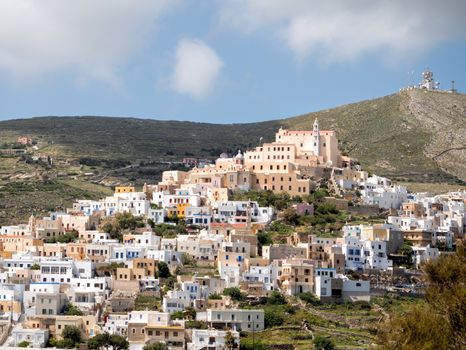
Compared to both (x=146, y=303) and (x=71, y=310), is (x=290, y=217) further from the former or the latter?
(x=71, y=310)

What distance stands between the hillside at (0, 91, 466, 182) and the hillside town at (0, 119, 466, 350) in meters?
25.5

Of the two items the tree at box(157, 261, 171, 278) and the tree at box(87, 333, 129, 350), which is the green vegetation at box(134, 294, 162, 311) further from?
the tree at box(87, 333, 129, 350)

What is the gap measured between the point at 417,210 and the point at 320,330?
2011cm

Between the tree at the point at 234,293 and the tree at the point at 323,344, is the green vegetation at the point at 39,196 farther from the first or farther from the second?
the tree at the point at 323,344

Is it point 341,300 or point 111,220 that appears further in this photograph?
point 111,220

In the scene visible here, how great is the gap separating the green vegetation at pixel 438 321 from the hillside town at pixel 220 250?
19134 mm

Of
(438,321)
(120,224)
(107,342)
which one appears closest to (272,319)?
(107,342)

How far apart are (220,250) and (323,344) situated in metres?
11.6

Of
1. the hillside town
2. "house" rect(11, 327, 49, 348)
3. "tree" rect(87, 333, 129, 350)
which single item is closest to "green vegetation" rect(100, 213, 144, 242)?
the hillside town

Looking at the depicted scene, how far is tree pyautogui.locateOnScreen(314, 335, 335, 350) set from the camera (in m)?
47.4

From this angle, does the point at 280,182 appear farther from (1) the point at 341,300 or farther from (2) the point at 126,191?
(1) the point at 341,300

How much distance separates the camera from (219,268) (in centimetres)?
5647

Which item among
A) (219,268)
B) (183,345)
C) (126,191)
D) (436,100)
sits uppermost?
(436,100)

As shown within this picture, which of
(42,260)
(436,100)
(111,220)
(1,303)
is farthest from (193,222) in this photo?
(436,100)
